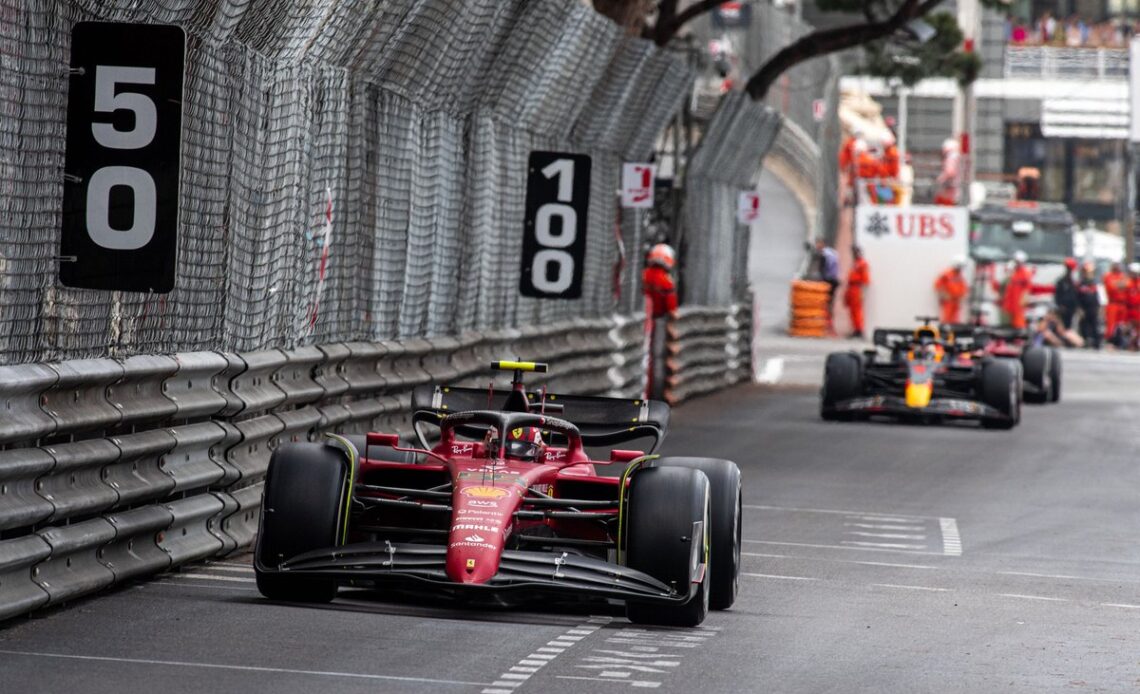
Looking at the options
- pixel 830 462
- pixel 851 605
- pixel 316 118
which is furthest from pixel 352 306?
pixel 830 462

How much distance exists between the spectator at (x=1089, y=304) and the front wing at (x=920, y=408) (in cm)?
2022

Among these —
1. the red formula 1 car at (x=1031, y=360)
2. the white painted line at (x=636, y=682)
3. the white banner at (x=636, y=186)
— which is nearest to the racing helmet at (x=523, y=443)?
the white painted line at (x=636, y=682)

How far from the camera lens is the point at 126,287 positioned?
824 cm

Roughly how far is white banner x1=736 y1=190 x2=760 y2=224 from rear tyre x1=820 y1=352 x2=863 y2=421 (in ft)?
21.6

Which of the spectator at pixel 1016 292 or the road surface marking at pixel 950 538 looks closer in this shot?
the road surface marking at pixel 950 538

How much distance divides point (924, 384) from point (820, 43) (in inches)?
390

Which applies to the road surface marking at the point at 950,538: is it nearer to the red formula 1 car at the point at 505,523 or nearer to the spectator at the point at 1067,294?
the red formula 1 car at the point at 505,523

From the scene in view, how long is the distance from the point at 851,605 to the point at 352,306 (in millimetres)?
4217

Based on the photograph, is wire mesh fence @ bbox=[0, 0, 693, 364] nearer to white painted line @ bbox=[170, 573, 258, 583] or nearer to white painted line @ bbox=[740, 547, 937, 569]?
white painted line @ bbox=[170, 573, 258, 583]

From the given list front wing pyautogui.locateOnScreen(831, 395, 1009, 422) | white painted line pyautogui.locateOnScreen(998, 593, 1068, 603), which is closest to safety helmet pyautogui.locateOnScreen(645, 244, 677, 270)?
front wing pyautogui.locateOnScreen(831, 395, 1009, 422)

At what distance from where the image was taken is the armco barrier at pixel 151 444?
781cm

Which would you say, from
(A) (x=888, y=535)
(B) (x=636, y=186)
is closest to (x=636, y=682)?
(A) (x=888, y=535)

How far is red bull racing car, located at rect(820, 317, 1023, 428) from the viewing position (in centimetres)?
2175

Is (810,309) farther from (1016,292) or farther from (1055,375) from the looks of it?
(1055,375)
